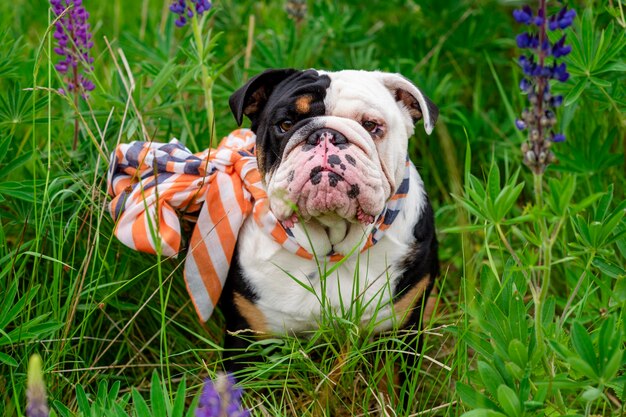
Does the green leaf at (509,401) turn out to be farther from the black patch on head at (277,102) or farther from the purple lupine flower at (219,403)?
the black patch on head at (277,102)

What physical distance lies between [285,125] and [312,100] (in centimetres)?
10

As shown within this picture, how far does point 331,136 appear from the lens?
7.21ft

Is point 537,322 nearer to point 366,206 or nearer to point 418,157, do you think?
point 366,206

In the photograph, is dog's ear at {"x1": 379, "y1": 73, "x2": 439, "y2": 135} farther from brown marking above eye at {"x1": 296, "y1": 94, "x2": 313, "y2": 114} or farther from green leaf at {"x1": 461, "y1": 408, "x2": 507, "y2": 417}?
green leaf at {"x1": 461, "y1": 408, "x2": 507, "y2": 417}

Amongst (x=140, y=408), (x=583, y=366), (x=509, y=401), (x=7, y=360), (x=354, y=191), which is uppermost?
(x=354, y=191)

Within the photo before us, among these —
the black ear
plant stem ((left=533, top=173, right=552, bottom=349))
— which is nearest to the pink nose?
the black ear

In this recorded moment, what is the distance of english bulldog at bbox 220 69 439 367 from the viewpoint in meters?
2.20

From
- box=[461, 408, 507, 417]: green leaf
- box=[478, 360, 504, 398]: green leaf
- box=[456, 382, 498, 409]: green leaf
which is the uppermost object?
box=[478, 360, 504, 398]: green leaf

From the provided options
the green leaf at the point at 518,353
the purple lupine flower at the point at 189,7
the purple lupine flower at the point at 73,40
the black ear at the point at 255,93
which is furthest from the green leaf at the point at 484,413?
the purple lupine flower at the point at 73,40

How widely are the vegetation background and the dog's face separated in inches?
9.3

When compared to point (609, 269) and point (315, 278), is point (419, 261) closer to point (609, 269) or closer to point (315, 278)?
point (315, 278)

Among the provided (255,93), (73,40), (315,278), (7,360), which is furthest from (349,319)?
(73,40)

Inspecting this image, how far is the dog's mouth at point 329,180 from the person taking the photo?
7.08 ft

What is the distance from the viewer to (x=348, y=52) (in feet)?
12.5
